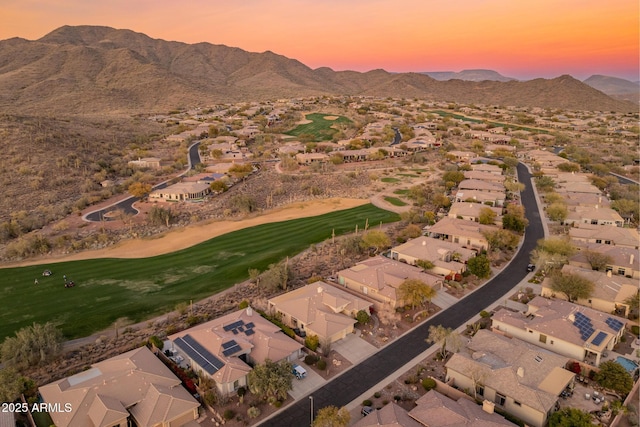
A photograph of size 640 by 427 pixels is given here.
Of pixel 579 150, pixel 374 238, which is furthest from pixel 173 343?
pixel 579 150

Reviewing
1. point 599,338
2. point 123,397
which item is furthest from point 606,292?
point 123,397

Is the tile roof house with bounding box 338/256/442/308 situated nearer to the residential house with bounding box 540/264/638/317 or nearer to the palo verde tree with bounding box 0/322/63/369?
the residential house with bounding box 540/264/638/317

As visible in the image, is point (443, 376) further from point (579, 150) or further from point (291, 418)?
point (579, 150)

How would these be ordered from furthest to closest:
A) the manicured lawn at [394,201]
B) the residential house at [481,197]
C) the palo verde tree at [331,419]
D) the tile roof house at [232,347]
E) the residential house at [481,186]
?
1. the residential house at [481,186]
2. the manicured lawn at [394,201]
3. the residential house at [481,197]
4. the tile roof house at [232,347]
5. the palo verde tree at [331,419]

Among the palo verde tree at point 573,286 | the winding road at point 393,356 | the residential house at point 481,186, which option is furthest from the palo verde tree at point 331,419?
the residential house at point 481,186

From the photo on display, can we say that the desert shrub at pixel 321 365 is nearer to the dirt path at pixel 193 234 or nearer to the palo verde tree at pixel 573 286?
the palo verde tree at pixel 573 286

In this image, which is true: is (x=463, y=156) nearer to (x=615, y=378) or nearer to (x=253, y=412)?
(x=615, y=378)
